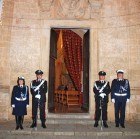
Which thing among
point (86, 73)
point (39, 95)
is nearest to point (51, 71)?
point (86, 73)

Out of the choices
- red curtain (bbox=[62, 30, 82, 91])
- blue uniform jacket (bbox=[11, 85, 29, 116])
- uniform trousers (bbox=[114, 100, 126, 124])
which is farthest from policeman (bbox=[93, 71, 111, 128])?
red curtain (bbox=[62, 30, 82, 91])

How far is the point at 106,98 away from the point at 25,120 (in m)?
3.13

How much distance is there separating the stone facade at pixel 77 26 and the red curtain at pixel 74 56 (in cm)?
299

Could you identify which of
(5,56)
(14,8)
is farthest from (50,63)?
(14,8)

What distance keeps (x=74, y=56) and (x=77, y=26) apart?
3132 mm

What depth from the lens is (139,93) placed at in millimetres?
10906

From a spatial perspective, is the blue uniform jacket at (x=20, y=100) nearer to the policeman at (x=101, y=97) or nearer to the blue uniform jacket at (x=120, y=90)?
the policeman at (x=101, y=97)

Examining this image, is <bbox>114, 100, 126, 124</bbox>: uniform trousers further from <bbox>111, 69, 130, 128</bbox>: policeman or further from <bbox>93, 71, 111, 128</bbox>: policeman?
<bbox>93, 71, 111, 128</bbox>: policeman

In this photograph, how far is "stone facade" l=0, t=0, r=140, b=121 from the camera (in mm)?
10926

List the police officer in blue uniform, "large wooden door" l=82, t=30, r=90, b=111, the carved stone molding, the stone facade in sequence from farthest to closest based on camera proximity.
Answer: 1. "large wooden door" l=82, t=30, r=90, b=111
2. the carved stone molding
3. the stone facade
4. the police officer in blue uniform

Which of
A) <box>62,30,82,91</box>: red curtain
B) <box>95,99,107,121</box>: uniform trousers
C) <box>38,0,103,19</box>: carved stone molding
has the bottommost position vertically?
<box>95,99,107,121</box>: uniform trousers

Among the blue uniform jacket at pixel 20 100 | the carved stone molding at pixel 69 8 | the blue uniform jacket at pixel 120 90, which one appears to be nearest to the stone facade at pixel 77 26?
the carved stone molding at pixel 69 8

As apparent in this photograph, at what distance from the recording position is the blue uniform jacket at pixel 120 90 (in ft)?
31.8

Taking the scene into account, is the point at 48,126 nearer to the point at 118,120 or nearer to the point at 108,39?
the point at 118,120
